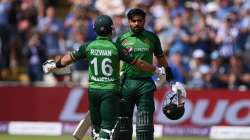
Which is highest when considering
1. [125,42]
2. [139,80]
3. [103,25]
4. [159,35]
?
[103,25]

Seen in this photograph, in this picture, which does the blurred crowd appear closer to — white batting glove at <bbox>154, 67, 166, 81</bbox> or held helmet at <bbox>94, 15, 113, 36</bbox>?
white batting glove at <bbox>154, 67, 166, 81</bbox>

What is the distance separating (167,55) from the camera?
1836cm

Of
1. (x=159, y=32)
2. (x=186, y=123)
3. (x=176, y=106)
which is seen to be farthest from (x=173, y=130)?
(x=176, y=106)

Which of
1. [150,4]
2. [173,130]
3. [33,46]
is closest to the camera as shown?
[173,130]

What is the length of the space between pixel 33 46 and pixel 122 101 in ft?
24.3

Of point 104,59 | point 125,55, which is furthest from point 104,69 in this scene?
point 125,55

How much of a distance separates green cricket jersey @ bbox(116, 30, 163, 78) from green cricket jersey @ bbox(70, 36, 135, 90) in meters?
0.61

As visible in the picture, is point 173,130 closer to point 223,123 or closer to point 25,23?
point 223,123

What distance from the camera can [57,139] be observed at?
16219mm

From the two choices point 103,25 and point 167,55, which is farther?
point 167,55

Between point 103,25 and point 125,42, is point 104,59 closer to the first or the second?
point 103,25

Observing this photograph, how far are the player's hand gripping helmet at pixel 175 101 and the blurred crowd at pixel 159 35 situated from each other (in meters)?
5.82

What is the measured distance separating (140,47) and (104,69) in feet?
2.91

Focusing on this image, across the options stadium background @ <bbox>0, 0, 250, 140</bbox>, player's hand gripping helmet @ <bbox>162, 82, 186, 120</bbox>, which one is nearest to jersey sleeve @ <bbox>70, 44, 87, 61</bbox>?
player's hand gripping helmet @ <bbox>162, 82, 186, 120</bbox>
